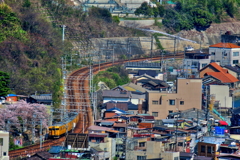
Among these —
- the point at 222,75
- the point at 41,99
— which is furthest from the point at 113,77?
the point at 41,99

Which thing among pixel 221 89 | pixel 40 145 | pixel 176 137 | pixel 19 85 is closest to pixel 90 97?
pixel 19 85

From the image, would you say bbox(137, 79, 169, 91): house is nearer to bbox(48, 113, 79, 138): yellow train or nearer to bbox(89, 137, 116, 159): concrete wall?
bbox(48, 113, 79, 138): yellow train

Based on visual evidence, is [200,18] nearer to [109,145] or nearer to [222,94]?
[222,94]

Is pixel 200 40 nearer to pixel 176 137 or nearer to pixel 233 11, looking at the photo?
pixel 233 11

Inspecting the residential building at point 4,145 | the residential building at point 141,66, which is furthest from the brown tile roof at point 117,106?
the residential building at point 141,66

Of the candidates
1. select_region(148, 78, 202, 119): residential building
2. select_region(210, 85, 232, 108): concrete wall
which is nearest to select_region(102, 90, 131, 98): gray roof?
select_region(148, 78, 202, 119): residential building

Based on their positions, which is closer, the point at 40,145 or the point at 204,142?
the point at 204,142
